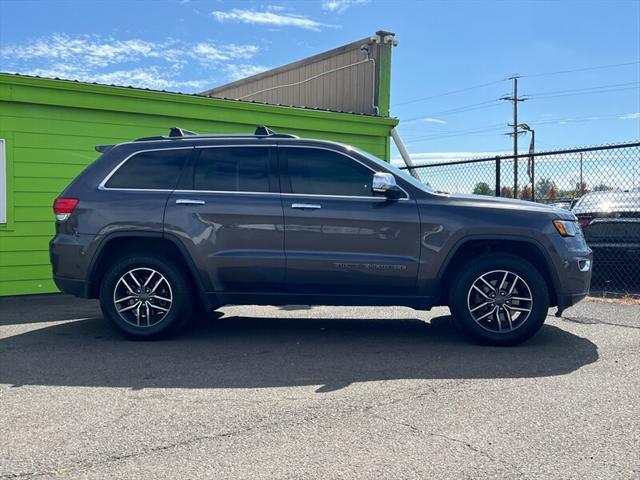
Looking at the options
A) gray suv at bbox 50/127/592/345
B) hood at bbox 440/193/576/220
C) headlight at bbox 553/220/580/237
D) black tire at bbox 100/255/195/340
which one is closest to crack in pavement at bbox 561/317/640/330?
gray suv at bbox 50/127/592/345

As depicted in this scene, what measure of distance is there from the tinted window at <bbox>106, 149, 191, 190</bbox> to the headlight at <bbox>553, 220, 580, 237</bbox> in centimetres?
354

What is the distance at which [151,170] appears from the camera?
588cm

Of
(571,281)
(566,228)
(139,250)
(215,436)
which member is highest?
(566,228)

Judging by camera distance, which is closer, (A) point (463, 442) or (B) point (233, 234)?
(A) point (463, 442)

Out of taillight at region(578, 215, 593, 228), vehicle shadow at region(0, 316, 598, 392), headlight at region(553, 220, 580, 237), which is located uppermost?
taillight at region(578, 215, 593, 228)

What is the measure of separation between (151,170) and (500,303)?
11.5 ft

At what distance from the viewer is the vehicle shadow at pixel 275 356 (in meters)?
4.57

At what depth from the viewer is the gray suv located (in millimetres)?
5465

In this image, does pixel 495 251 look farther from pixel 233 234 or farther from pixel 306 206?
pixel 233 234

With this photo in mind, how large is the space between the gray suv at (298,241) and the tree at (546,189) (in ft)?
19.4

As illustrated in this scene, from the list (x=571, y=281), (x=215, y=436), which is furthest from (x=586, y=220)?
(x=215, y=436)

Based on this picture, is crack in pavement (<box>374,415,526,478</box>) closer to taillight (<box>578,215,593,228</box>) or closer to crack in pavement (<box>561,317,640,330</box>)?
crack in pavement (<box>561,317,640,330</box>)

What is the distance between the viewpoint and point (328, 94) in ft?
43.2

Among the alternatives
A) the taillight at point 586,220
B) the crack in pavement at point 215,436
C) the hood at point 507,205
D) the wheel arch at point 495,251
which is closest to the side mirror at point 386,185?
the hood at point 507,205
